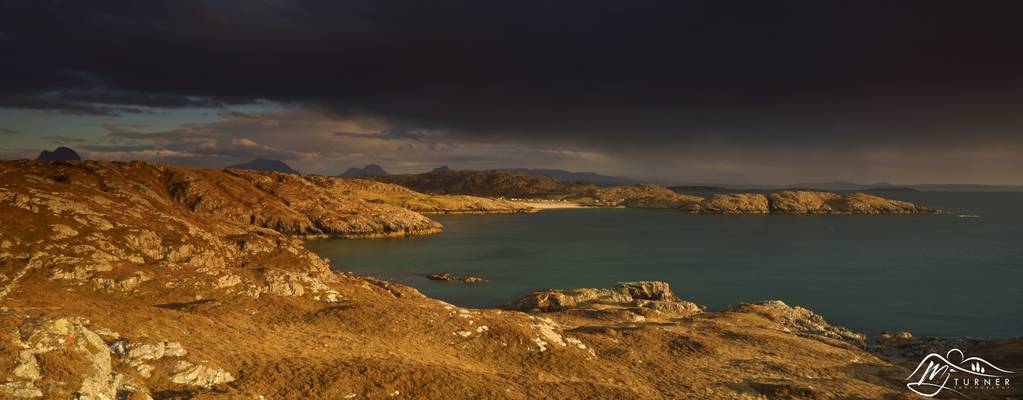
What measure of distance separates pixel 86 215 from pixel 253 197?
78.9 m

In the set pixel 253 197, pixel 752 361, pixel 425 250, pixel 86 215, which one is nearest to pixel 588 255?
pixel 425 250

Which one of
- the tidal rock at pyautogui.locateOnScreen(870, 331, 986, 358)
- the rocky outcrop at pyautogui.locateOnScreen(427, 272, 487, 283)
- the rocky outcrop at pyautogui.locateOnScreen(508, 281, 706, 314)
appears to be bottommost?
the rocky outcrop at pyautogui.locateOnScreen(427, 272, 487, 283)

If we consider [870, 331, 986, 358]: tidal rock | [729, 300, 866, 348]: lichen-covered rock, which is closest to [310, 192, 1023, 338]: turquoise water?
[729, 300, 866, 348]: lichen-covered rock

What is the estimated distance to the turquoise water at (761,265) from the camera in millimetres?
66875

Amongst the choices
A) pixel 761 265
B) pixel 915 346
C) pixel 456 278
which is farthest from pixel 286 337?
pixel 761 265

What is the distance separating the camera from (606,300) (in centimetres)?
5697

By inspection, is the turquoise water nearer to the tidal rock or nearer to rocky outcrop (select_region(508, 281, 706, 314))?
rocky outcrop (select_region(508, 281, 706, 314))

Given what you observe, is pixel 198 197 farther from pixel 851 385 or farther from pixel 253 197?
pixel 851 385

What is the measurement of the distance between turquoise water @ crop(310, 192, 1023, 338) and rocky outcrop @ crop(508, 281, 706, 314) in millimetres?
9540

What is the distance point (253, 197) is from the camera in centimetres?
11050

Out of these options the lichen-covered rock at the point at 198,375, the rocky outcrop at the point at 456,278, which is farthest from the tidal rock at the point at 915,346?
the rocky outcrop at the point at 456,278

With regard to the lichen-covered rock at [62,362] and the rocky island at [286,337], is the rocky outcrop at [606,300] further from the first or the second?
the lichen-covered rock at [62,362]

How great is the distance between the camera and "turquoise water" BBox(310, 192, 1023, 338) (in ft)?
219

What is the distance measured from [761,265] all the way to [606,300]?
56986 mm
